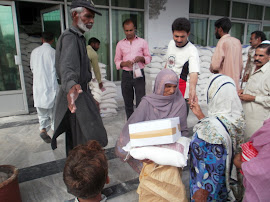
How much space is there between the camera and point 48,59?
317 centimetres

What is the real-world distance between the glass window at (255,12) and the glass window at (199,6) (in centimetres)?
209

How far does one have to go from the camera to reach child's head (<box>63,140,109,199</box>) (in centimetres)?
110

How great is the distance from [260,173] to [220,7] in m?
6.73

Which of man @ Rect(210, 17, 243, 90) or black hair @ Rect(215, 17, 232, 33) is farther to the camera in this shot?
black hair @ Rect(215, 17, 232, 33)

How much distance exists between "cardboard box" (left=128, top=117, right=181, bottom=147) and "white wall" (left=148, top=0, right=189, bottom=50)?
160 inches

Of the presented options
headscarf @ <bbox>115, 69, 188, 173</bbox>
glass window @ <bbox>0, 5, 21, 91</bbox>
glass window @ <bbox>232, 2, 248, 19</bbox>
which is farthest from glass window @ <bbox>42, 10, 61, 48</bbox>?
glass window @ <bbox>232, 2, 248, 19</bbox>

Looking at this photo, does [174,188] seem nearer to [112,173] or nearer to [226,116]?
[226,116]

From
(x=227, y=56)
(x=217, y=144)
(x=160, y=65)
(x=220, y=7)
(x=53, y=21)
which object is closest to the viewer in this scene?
(x=217, y=144)

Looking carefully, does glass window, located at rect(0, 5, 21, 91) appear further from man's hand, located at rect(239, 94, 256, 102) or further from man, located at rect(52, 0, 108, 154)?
man's hand, located at rect(239, 94, 256, 102)

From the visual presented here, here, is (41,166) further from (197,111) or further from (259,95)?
A: (259,95)

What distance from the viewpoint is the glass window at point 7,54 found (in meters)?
3.89

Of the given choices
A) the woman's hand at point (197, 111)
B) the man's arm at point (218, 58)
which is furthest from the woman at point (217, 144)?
the man's arm at point (218, 58)

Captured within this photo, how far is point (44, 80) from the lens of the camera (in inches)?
126

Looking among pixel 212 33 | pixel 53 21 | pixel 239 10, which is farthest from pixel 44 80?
pixel 239 10
